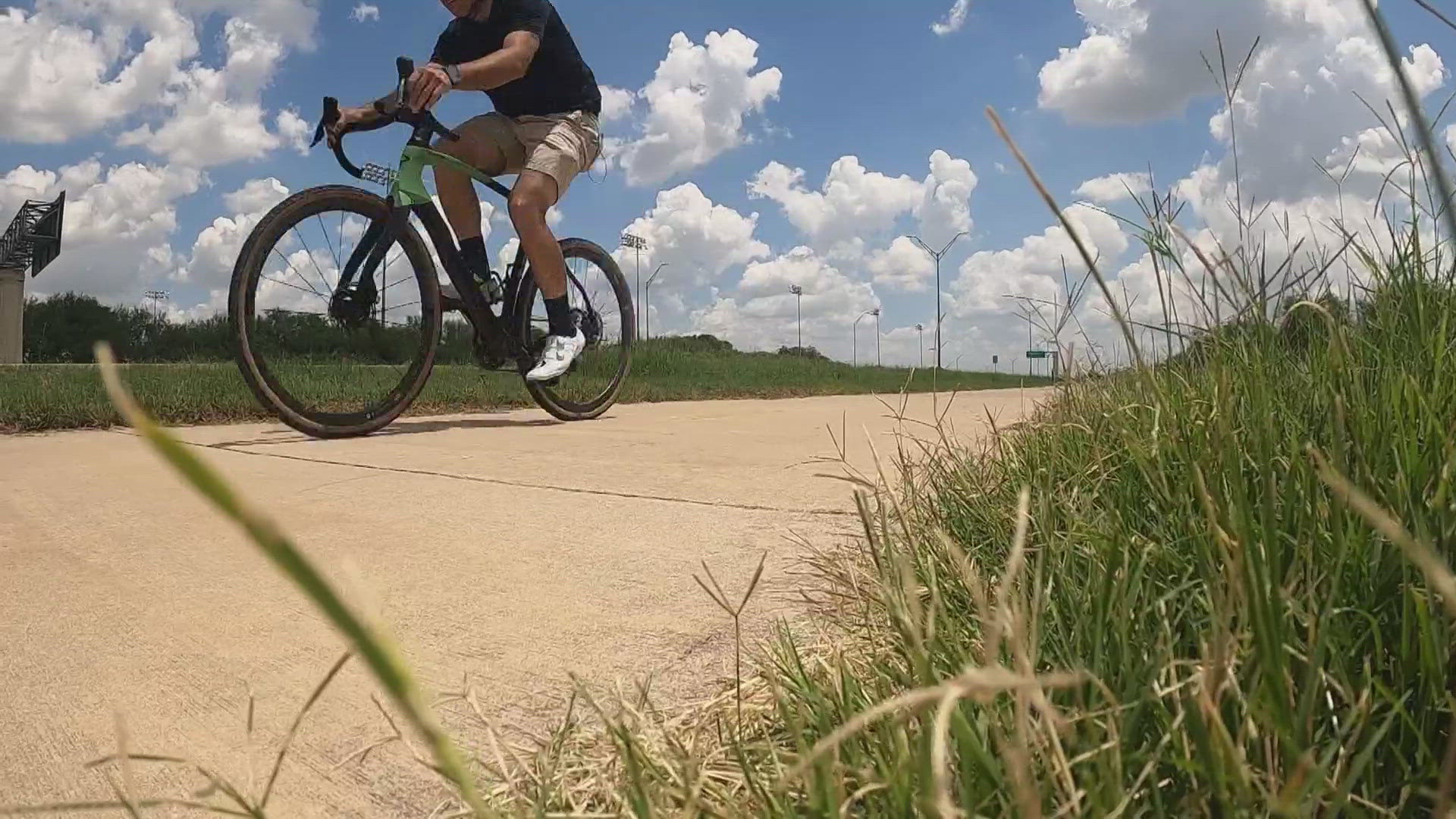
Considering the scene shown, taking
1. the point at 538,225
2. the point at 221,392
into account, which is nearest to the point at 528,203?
the point at 538,225

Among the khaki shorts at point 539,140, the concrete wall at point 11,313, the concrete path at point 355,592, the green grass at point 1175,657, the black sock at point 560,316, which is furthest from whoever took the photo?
the concrete wall at point 11,313

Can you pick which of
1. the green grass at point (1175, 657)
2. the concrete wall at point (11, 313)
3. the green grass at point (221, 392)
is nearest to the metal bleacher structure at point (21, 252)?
the concrete wall at point (11, 313)

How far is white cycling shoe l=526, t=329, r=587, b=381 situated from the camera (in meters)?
4.12

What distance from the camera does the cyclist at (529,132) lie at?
153 inches

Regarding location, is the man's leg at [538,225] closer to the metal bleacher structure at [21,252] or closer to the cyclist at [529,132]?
the cyclist at [529,132]

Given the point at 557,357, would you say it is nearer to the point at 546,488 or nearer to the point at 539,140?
the point at 539,140

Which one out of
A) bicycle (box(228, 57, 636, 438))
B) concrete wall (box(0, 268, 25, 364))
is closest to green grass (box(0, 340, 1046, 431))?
bicycle (box(228, 57, 636, 438))

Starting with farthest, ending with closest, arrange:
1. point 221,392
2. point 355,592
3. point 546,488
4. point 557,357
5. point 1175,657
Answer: point 221,392
point 557,357
point 546,488
point 1175,657
point 355,592

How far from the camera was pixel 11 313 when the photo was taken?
34156mm

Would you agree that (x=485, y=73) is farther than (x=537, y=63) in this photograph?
No

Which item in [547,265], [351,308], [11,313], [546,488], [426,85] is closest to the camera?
[546,488]

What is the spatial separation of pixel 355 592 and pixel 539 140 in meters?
3.99

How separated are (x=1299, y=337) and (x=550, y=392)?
345 centimetres

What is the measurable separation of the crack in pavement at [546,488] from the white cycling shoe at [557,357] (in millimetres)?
1410
